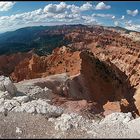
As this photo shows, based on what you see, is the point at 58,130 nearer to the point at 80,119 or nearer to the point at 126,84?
the point at 80,119

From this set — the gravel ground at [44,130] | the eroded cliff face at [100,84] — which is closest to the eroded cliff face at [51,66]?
the eroded cliff face at [100,84]

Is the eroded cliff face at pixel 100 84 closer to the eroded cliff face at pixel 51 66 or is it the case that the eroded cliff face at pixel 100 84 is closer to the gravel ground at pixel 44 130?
the eroded cliff face at pixel 51 66

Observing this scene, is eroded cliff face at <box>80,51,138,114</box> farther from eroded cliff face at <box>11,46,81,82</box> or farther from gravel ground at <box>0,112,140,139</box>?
gravel ground at <box>0,112,140,139</box>

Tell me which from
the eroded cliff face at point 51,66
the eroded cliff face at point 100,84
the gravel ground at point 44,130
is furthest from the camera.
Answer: the eroded cliff face at point 51,66

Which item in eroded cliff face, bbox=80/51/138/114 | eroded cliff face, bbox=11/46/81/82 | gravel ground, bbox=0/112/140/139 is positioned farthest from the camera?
eroded cliff face, bbox=11/46/81/82

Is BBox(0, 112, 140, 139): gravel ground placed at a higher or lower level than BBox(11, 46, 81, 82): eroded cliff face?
higher

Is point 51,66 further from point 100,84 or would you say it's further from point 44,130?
point 44,130

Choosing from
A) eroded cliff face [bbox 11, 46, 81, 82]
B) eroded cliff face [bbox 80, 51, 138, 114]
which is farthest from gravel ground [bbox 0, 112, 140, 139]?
eroded cliff face [bbox 11, 46, 81, 82]

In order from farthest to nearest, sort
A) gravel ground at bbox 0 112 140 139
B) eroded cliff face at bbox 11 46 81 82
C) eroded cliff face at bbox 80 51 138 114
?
eroded cliff face at bbox 11 46 81 82 < eroded cliff face at bbox 80 51 138 114 < gravel ground at bbox 0 112 140 139

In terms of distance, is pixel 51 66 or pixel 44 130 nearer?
pixel 44 130

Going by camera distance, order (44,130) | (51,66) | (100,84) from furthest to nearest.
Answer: (51,66) → (100,84) → (44,130)

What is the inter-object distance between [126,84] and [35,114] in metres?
53.2

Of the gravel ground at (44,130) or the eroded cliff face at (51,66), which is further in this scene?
the eroded cliff face at (51,66)

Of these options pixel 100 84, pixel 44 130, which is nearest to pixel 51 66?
pixel 100 84
